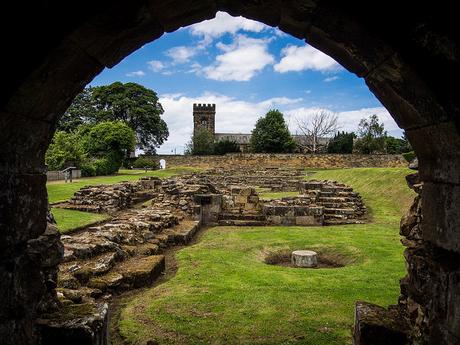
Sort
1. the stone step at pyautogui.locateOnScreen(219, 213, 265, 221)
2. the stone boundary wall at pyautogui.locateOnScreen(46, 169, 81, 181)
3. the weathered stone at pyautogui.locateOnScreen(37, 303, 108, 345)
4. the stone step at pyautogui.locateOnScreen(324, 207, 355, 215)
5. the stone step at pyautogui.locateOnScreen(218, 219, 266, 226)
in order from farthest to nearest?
1. the stone boundary wall at pyautogui.locateOnScreen(46, 169, 81, 181)
2. the stone step at pyautogui.locateOnScreen(324, 207, 355, 215)
3. the stone step at pyautogui.locateOnScreen(219, 213, 265, 221)
4. the stone step at pyautogui.locateOnScreen(218, 219, 266, 226)
5. the weathered stone at pyautogui.locateOnScreen(37, 303, 108, 345)

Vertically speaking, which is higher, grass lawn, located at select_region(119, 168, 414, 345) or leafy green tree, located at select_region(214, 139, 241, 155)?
leafy green tree, located at select_region(214, 139, 241, 155)

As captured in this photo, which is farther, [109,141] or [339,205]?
[109,141]

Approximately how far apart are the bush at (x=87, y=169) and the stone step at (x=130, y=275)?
2670 cm

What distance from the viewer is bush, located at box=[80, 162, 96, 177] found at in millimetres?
32469

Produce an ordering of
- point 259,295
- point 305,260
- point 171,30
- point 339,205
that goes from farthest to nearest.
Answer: point 339,205 → point 305,260 → point 259,295 → point 171,30

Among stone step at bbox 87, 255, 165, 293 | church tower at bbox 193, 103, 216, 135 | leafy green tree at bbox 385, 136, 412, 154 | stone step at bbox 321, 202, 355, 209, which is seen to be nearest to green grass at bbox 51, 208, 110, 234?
stone step at bbox 87, 255, 165, 293

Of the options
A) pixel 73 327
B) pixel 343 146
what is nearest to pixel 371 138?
pixel 343 146

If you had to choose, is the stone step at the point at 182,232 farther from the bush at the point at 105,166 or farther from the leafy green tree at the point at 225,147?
the leafy green tree at the point at 225,147

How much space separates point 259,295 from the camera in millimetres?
6316

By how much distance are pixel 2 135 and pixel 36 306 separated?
1.60 m

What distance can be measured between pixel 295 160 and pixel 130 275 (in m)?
43.6

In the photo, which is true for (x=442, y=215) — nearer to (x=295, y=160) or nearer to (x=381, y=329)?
(x=381, y=329)

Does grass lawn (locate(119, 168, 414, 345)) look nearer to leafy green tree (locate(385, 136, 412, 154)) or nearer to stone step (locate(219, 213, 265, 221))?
stone step (locate(219, 213, 265, 221))

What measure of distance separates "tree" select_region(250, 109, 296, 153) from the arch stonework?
5261 centimetres
